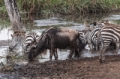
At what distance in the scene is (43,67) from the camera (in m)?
11.0

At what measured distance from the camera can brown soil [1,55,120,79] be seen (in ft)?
31.4

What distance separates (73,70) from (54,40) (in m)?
2.61

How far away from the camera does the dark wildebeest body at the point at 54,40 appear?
12602 millimetres

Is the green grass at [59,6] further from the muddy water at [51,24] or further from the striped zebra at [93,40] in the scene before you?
the striped zebra at [93,40]

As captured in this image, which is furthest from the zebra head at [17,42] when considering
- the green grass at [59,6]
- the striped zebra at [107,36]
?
the green grass at [59,6]

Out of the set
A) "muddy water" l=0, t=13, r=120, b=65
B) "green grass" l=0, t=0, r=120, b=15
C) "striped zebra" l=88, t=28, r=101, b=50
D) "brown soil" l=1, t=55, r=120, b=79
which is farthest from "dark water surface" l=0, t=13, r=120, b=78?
"brown soil" l=1, t=55, r=120, b=79

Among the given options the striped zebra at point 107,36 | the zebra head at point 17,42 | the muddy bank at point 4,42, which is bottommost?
the muddy bank at point 4,42

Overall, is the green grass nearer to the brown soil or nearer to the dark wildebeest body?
the dark wildebeest body

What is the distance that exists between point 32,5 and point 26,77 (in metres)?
19.2

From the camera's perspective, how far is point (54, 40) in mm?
12672

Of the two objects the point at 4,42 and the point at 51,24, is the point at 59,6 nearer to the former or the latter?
the point at 51,24

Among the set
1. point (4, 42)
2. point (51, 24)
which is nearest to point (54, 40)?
point (4, 42)

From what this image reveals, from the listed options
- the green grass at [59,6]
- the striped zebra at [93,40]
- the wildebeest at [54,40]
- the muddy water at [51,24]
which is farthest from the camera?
the green grass at [59,6]

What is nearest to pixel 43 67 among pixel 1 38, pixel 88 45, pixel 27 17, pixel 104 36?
pixel 104 36
